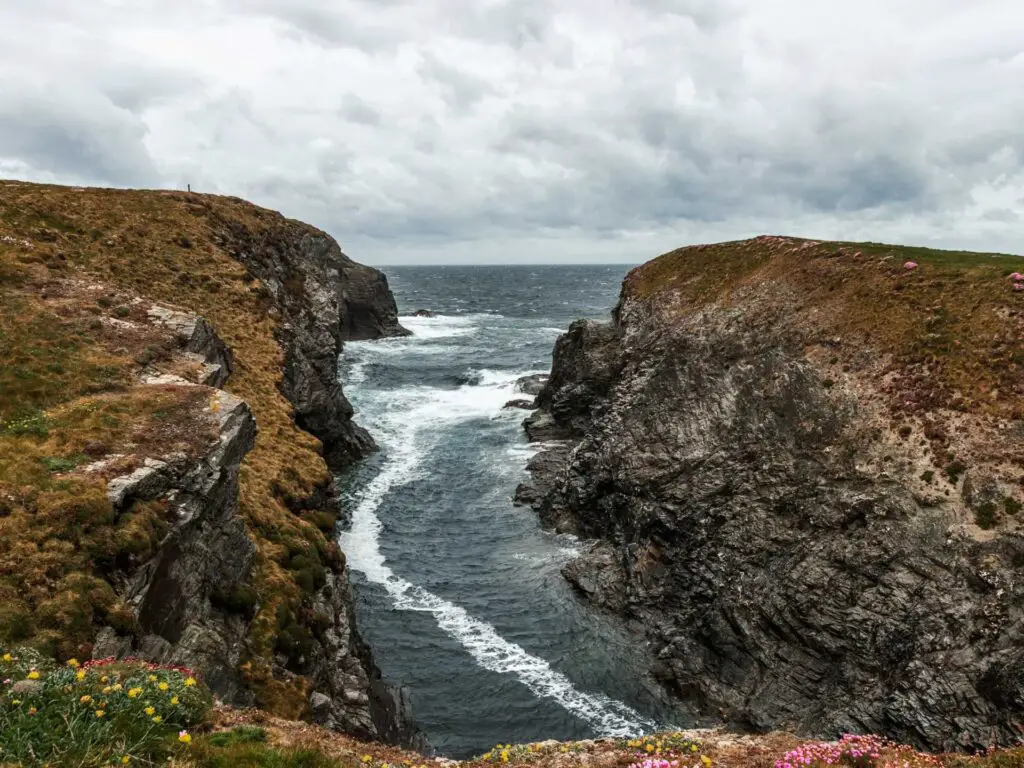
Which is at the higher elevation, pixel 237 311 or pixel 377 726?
pixel 237 311

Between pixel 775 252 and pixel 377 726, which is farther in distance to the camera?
pixel 775 252

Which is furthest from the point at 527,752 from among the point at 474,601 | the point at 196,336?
the point at 196,336

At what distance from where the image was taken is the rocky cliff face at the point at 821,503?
24.3 metres

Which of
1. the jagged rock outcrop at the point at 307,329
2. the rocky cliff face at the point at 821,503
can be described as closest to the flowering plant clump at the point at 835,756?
the rocky cliff face at the point at 821,503

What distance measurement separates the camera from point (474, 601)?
36781 mm

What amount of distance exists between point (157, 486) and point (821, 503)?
2923 cm

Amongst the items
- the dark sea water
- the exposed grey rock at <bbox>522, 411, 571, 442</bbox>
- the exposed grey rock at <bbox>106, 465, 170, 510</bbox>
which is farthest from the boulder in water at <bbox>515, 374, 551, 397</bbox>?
the exposed grey rock at <bbox>106, 465, 170, 510</bbox>

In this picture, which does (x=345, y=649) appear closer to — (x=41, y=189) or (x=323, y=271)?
(x=41, y=189)

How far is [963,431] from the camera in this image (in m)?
28.0

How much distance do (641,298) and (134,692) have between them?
50743 mm

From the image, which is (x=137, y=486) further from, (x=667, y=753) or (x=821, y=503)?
(x=821, y=503)

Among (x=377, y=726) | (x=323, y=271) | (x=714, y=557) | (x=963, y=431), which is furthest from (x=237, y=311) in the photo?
(x=963, y=431)

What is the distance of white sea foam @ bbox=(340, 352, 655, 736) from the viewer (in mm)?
28408

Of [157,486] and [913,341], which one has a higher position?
[913,341]
